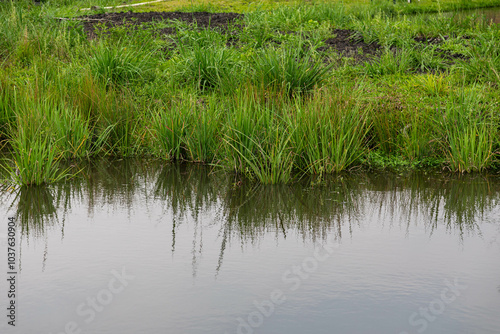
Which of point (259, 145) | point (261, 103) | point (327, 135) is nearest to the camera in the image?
point (259, 145)

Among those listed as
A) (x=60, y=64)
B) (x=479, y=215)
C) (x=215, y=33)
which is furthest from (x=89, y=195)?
(x=215, y=33)

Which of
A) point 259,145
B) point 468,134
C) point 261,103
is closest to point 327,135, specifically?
point 259,145

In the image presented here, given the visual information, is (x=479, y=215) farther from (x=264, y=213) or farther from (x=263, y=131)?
(x=263, y=131)

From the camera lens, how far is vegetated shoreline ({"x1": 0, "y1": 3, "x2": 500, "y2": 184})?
273 inches

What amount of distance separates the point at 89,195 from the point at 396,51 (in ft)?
19.7

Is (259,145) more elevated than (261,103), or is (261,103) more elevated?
(261,103)

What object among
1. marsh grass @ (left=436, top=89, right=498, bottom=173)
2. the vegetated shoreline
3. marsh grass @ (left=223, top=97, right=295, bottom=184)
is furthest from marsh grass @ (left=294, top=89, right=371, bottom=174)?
marsh grass @ (left=436, top=89, right=498, bottom=173)

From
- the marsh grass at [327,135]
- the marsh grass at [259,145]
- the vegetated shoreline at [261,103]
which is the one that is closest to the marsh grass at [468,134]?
the vegetated shoreline at [261,103]

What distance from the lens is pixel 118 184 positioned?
6.77 m

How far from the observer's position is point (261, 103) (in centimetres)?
761

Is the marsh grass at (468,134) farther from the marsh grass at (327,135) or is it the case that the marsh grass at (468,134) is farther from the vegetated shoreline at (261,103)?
the marsh grass at (327,135)

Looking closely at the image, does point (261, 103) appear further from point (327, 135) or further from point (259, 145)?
point (259, 145)

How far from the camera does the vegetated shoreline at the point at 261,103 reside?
695 cm

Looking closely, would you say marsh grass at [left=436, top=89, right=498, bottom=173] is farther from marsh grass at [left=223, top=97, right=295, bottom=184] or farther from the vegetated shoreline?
marsh grass at [left=223, top=97, right=295, bottom=184]
